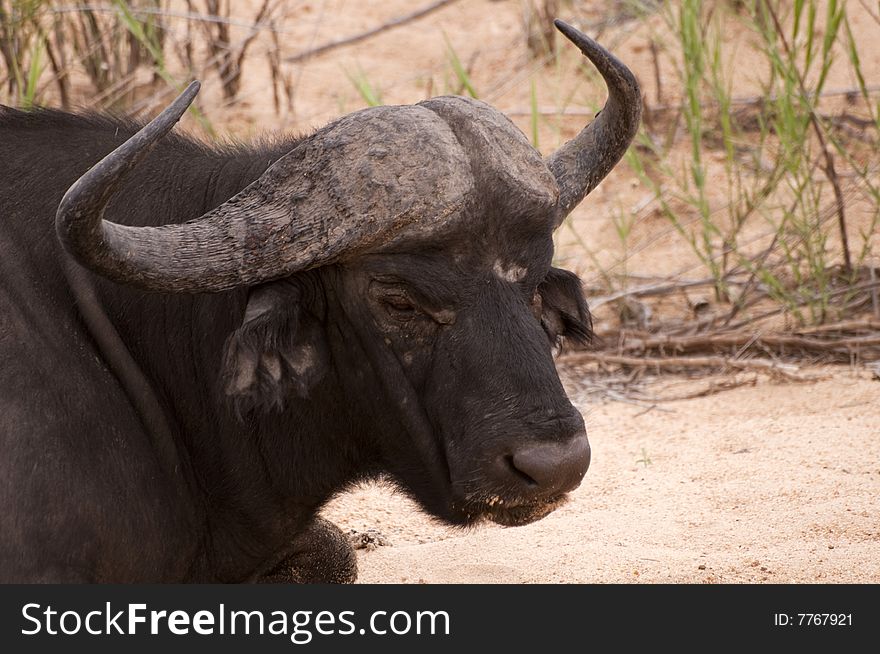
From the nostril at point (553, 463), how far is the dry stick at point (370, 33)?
8024 mm

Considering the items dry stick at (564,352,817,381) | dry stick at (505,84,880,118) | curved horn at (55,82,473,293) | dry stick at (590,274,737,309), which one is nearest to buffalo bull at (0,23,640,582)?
curved horn at (55,82,473,293)

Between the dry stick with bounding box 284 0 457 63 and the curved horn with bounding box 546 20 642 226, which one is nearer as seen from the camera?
the curved horn with bounding box 546 20 642 226

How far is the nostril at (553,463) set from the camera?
12.5ft

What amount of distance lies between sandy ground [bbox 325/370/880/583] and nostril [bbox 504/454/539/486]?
838 millimetres

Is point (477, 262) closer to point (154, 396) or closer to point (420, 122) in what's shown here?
point (420, 122)

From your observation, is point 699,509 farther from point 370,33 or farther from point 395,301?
point 370,33

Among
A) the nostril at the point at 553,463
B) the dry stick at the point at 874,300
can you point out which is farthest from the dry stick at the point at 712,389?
the nostril at the point at 553,463

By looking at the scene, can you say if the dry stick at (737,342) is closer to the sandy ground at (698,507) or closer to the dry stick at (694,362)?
the dry stick at (694,362)

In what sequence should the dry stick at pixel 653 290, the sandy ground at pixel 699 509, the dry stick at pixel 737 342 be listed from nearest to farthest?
the sandy ground at pixel 699 509
the dry stick at pixel 737 342
the dry stick at pixel 653 290

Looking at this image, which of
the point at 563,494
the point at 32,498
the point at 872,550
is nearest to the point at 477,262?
the point at 563,494

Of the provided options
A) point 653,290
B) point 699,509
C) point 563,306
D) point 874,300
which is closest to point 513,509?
point 563,306

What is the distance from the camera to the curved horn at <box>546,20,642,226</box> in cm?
446

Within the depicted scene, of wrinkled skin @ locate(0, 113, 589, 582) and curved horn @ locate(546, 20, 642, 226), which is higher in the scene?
curved horn @ locate(546, 20, 642, 226)

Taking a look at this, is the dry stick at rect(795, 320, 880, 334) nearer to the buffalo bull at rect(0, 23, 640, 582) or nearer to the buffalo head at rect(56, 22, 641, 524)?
the buffalo bull at rect(0, 23, 640, 582)
